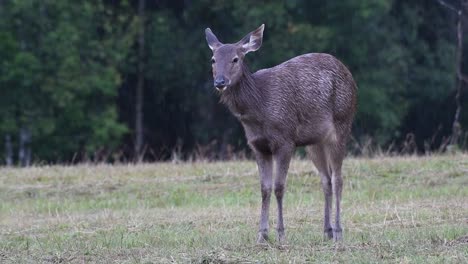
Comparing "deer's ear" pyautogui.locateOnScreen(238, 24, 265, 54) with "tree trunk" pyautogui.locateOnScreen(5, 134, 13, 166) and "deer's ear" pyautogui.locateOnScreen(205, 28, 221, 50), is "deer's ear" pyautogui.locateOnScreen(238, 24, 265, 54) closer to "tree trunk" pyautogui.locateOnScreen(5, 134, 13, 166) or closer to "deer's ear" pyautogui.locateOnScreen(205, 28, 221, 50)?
"deer's ear" pyautogui.locateOnScreen(205, 28, 221, 50)

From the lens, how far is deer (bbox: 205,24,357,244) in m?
13.1

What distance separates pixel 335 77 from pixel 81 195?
19.8 feet

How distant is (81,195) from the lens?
18.6 meters

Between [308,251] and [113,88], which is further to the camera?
[113,88]

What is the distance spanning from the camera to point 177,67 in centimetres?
4159

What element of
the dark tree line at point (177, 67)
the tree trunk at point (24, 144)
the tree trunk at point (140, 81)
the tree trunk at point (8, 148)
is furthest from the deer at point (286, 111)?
the tree trunk at point (140, 81)

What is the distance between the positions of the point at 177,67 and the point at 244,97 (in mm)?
28556

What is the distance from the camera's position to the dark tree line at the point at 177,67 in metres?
38.8

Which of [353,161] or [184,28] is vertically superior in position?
[184,28]

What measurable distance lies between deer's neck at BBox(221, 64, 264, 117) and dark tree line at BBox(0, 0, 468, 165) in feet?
77.6

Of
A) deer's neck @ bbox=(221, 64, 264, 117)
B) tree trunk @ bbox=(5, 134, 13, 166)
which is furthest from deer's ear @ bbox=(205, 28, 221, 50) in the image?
tree trunk @ bbox=(5, 134, 13, 166)

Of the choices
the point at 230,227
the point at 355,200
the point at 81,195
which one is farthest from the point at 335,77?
the point at 81,195

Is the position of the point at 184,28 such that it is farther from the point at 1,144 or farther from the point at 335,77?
the point at 335,77

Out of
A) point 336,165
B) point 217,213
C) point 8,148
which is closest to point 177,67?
point 8,148
